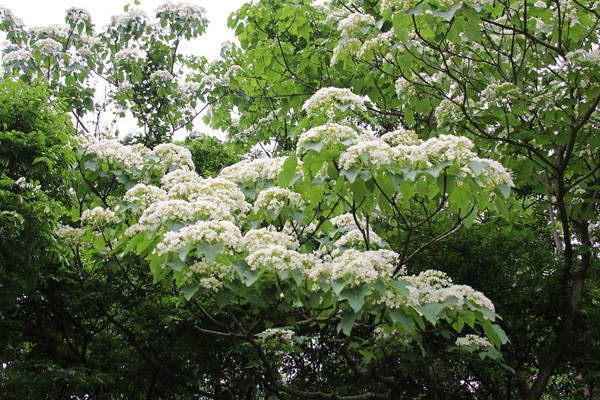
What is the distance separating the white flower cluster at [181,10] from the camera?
816 centimetres

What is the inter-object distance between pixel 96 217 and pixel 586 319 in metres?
4.03

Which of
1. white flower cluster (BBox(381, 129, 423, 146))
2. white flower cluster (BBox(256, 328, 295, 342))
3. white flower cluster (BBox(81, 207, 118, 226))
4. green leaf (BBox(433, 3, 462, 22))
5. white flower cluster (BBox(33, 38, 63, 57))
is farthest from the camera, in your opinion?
white flower cluster (BBox(33, 38, 63, 57))

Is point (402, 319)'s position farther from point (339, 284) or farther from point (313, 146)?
point (313, 146)

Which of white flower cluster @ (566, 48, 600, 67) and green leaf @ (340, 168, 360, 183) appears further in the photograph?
white flower cluster @ (566, 48, 600, 67)

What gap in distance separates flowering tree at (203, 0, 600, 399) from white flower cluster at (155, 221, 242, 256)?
0.87m

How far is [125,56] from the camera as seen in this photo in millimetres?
7762

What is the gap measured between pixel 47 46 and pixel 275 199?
201 inches

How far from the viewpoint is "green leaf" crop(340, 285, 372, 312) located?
2.54 meters

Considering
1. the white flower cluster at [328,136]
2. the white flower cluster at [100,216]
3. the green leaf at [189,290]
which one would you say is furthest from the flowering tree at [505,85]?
the white flower cluster at [100,216]

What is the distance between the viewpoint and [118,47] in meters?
8.30

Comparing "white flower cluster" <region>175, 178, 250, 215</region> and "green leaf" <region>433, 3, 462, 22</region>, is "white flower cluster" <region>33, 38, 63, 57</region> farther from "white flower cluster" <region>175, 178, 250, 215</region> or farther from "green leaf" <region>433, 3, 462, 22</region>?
"green leaf" <region>433, 3, 462, 22</region>

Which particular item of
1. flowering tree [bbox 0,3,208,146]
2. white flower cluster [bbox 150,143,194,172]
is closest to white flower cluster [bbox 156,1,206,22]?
flowering tree [bbox 0,3,208,146]

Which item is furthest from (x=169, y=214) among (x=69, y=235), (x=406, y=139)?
(x=69, y=235)

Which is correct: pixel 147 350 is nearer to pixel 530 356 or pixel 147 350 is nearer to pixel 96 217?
pixel 96 217
